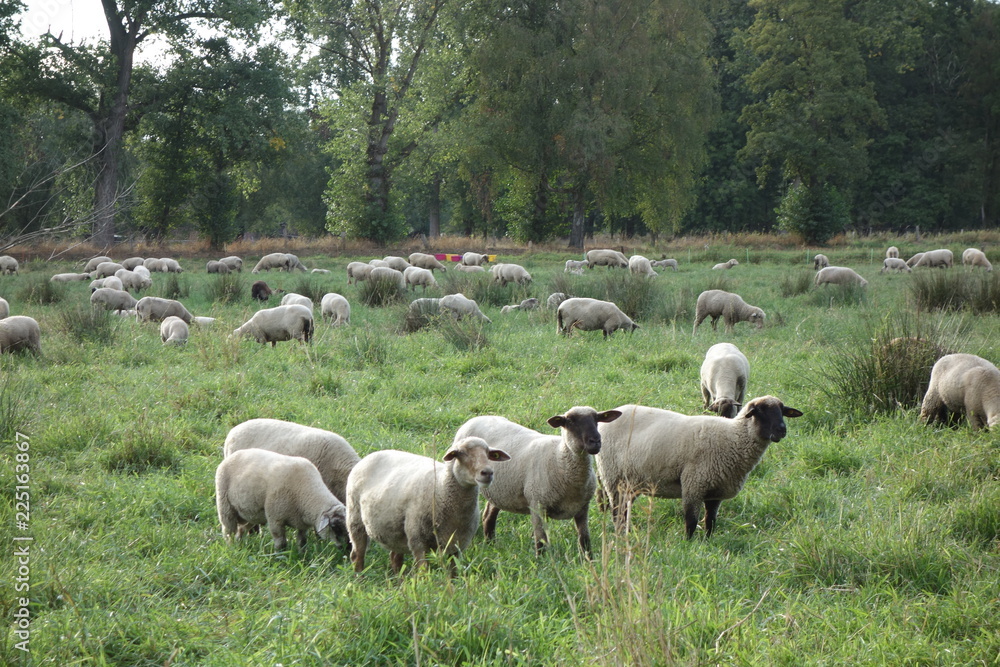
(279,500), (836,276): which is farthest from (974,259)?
(279,500)

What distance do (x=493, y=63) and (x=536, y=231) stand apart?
328 inches

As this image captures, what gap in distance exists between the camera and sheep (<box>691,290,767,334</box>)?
533 inches

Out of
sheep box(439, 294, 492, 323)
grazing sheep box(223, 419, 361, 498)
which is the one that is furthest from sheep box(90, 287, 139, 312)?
grazing sheep box(223, 419, 361, 498)

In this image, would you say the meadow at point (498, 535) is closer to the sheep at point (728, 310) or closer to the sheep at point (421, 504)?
the sheep at point (421, 504)

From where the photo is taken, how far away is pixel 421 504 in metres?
4.27

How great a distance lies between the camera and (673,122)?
1428 inches

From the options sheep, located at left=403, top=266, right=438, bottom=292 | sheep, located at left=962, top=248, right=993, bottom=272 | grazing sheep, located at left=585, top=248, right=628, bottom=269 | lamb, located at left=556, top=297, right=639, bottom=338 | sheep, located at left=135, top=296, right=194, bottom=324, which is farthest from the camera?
grazing sheep, located at left=585, top=248, right=628, bottom=269

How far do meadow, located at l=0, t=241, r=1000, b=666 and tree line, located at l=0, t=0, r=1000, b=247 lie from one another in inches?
915

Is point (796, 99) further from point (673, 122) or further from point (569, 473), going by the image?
point (569, 473)

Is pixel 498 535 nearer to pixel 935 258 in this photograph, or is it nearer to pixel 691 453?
pixel 691 453

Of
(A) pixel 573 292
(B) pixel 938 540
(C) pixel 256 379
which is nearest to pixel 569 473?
(B) pixel 938 540

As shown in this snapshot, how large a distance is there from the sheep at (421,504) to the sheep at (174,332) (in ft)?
26.5

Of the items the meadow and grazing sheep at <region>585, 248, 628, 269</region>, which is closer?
the meadow

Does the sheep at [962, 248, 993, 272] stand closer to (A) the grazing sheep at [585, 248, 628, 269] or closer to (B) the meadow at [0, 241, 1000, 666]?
(A) the grazing sheep at [585, 248, 628, 269]
